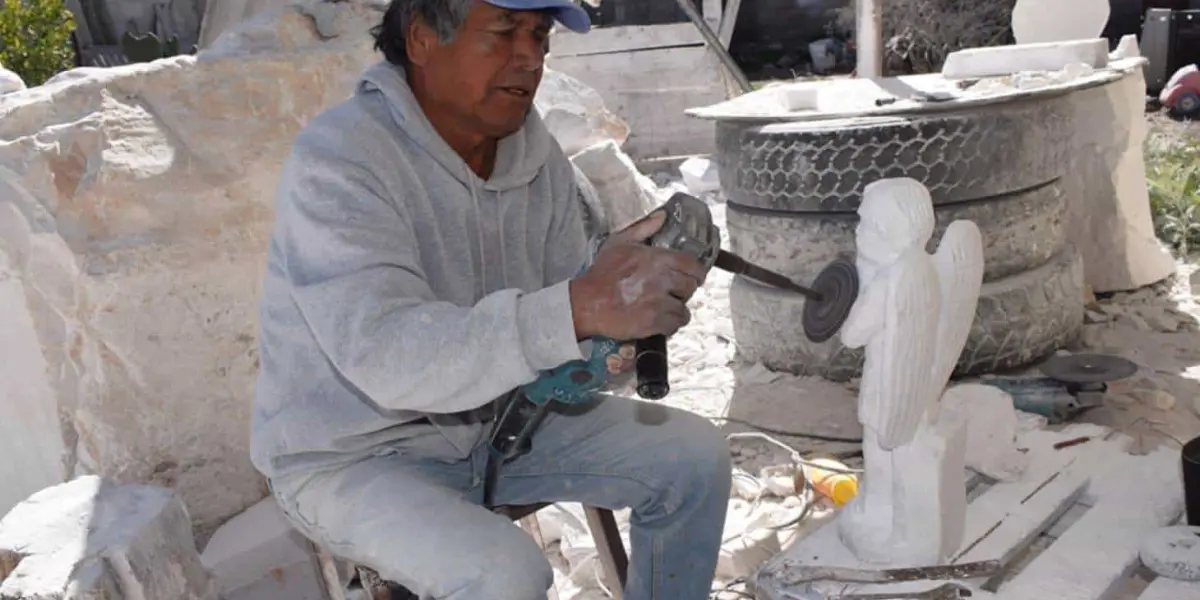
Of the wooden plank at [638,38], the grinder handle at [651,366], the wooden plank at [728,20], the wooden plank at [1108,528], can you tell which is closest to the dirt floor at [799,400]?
the wooden plank at [1108,528]

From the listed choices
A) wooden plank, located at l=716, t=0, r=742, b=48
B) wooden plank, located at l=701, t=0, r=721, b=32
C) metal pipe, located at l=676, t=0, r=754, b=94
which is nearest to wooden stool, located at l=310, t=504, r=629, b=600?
metal pipe, located at l=676, t=0, r=754, b=94

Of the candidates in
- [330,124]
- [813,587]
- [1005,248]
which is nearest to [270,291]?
[330,124]

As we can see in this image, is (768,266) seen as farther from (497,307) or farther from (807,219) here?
(497,307)

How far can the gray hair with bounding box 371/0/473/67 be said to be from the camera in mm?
1692

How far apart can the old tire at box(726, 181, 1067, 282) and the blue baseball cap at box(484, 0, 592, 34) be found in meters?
1.49

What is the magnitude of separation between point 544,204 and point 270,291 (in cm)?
59

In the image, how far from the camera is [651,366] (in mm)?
1537

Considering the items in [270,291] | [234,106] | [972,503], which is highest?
[234,106]

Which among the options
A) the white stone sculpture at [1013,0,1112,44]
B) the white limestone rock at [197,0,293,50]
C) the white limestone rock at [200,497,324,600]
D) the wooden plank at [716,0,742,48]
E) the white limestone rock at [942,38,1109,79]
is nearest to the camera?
the white limestone rock at [200,497,324,600]

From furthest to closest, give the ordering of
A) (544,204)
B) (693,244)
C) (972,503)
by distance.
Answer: (544,204), (972,503), (693,244)

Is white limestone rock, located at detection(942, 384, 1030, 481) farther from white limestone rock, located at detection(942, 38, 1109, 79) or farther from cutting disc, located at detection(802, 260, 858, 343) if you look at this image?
white limestone rock, located at detection(942, 38, 1109, 79)

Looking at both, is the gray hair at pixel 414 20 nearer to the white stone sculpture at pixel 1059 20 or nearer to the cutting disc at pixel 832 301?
the cutting disc at pixel 832 301

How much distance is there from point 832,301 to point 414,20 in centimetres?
91

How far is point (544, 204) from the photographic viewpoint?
2.03 m
